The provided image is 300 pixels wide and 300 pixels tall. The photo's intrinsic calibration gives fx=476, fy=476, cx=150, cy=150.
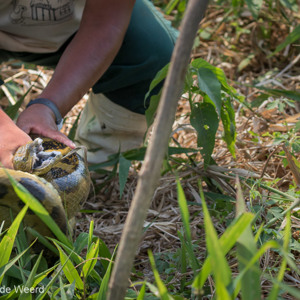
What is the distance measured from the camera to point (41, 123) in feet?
4.53

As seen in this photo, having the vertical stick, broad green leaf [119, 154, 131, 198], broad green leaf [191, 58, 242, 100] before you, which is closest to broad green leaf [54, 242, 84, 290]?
the vertical stick

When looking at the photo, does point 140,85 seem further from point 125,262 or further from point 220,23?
point 125,262

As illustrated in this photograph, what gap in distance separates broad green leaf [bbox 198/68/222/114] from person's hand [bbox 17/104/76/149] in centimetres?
40

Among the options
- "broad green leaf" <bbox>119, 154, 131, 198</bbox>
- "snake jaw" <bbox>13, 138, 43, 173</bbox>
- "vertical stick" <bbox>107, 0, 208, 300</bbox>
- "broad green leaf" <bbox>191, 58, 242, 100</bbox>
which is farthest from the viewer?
"broad green leaf" <bbox>119, 154, 131, 198</bbox>

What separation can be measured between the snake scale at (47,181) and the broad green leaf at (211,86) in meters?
0.38

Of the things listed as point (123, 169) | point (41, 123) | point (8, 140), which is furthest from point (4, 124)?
point (123, 169)

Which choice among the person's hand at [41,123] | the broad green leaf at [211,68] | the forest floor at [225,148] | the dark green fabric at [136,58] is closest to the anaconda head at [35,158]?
the person's hand at [41,123]

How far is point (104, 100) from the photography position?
195cm

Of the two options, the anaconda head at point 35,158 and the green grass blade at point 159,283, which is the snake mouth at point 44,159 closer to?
the anaconda head at point 35,158

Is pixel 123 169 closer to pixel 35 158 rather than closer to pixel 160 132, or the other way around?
pixel 35 158

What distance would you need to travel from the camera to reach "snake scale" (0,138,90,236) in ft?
3.16

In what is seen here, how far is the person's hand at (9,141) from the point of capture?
1.13 metres

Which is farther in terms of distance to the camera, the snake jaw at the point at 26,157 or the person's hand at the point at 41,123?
the person's hand at the point at 41,123

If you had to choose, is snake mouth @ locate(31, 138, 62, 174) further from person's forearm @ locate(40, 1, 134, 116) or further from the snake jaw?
person's forearm @ locate(40, 1, 134, 116)
